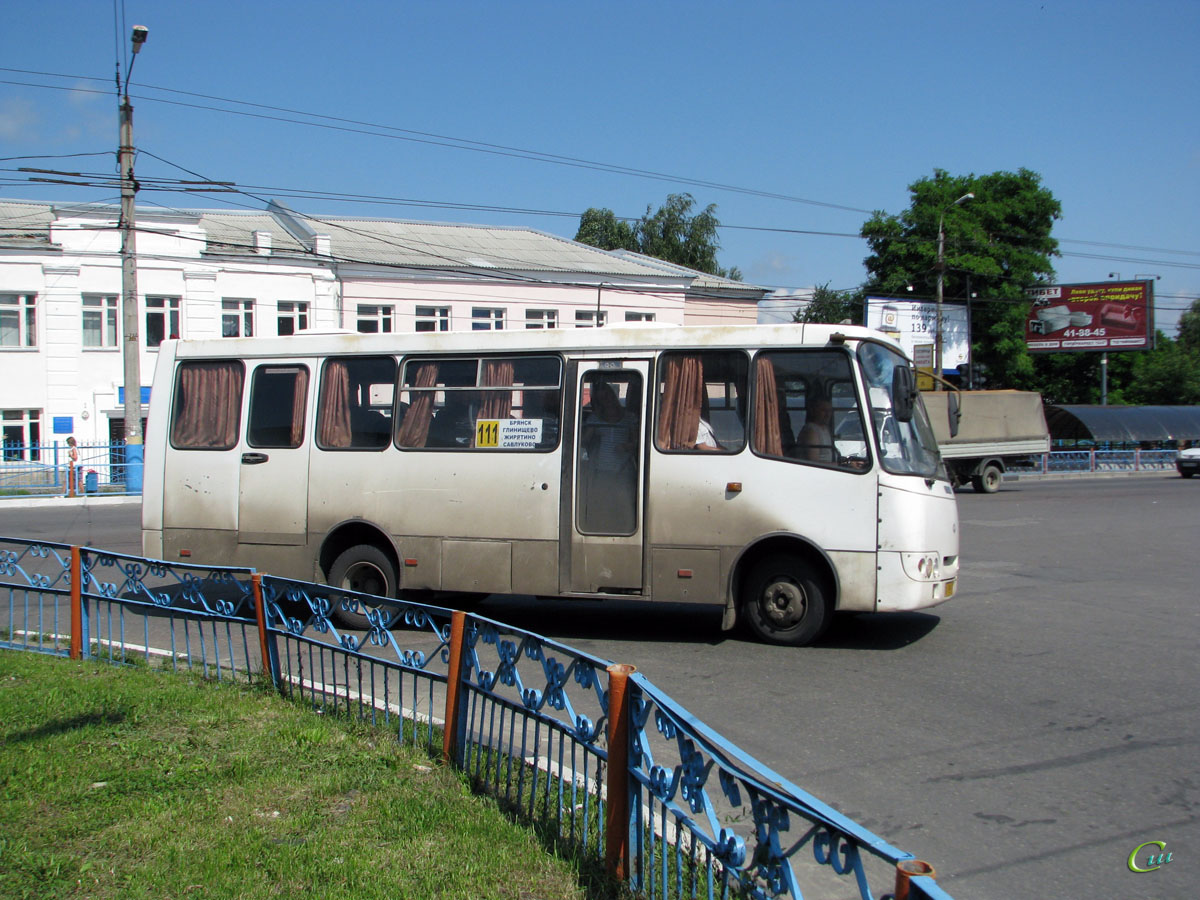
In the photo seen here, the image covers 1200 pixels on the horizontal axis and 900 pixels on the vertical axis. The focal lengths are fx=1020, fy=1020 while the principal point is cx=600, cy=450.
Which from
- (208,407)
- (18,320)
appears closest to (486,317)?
(18,320)

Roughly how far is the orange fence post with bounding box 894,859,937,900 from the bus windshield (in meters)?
6.41

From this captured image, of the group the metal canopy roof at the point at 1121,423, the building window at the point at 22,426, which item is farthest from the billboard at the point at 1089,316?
the building window at the point at 22,426

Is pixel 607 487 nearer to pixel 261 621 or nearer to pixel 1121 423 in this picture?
pixel 261 621

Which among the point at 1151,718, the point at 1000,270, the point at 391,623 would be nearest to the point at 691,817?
the point at 391,623

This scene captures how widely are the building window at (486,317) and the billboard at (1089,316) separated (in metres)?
28.0

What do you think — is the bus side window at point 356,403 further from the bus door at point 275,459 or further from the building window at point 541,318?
the building window at point 541,318

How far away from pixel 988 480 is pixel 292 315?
85.8 ft

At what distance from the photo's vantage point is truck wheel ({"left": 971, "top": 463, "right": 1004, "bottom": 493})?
1211 inches

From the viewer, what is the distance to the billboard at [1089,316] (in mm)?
52125

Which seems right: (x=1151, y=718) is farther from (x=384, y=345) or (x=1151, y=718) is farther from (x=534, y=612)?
(x=384, y=345)

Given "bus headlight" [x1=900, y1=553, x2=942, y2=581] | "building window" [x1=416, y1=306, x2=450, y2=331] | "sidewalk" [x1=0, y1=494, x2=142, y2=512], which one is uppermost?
"building window" [x1=416, y1=306, x2=450, y2=331]

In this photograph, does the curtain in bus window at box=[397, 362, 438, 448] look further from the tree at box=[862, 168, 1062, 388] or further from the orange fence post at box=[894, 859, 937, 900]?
the tree at box=[862, 168, 1062, 388]

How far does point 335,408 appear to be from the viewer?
10.1 meters

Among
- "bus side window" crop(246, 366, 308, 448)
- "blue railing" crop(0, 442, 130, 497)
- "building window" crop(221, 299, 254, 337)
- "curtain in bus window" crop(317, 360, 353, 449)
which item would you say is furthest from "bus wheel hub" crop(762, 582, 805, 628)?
"building window" crop(221, 299, 254, 337)
